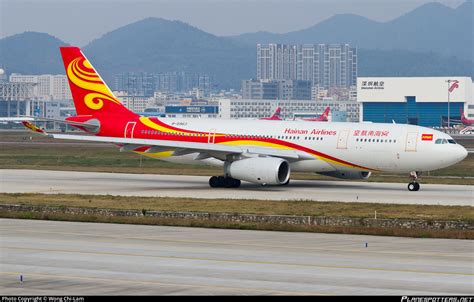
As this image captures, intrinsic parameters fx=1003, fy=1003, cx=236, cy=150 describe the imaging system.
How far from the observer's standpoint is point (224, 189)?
53812 millimetres

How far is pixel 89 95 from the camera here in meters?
59.9

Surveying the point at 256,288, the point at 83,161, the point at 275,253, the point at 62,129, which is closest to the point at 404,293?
the point at 256,288

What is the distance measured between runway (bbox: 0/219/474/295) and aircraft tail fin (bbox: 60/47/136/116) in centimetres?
2444

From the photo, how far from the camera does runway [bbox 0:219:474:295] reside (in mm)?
22859

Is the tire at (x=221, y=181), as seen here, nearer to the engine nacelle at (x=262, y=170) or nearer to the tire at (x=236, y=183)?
the tire at (x=236, y=183)

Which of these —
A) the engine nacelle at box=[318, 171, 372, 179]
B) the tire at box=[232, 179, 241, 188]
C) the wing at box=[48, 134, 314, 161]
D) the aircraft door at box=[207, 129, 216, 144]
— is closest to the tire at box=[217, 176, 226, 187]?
the tire at box=[232, 179, 241, 188]

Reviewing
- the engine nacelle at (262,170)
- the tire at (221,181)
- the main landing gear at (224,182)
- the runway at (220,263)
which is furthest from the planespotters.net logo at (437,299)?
the tire at (221,181)

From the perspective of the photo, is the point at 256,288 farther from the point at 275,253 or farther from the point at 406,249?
the point at 406,249

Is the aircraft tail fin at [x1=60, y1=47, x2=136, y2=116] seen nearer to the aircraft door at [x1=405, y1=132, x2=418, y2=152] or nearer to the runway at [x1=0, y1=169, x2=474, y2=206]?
the runway at [x1=0, y1=169, x2=474, y2=206]

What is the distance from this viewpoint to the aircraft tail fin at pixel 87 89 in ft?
195

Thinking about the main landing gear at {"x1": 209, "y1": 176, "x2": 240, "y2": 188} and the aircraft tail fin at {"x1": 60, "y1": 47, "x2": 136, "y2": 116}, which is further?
the aircraft tail fin at {"x1": 60, "y1": 47, "x2": 136, "y2": 116}

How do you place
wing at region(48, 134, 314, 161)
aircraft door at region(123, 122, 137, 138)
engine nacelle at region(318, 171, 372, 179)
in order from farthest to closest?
aircraft door at region(123, 122, 137, 138) < engine nacelle at region(318, 171, 372, 179) < wing at region(48, 134, 314, 161)

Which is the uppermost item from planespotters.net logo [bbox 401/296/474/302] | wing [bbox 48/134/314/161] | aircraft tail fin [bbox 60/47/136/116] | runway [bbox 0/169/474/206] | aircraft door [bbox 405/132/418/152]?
aircraft tail fin [bbox 60/47/136/116]

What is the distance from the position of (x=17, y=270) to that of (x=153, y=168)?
45.1 m
